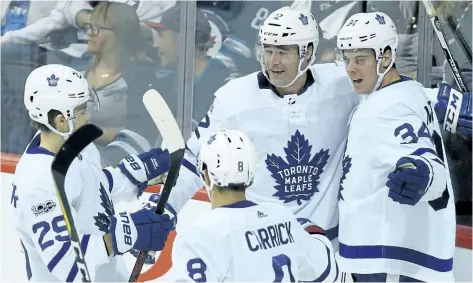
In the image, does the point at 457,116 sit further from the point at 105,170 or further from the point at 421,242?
the point at 105,170

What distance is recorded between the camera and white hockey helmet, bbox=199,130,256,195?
281cm

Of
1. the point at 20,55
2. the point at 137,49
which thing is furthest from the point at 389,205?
the point at 20,55

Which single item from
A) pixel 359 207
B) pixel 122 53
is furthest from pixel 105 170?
pixel 122 53

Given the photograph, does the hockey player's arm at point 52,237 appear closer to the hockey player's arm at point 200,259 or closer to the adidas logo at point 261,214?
the hockey player's arm at point 200,259

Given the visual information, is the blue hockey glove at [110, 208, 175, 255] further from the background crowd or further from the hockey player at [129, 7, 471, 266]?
the background crowd

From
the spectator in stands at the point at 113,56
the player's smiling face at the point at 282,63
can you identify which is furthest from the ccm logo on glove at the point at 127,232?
the spectator in stands at the point at 113,56

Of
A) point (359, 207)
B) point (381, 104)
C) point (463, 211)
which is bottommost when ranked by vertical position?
point (463, 211)

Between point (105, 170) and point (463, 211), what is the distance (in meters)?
1.30

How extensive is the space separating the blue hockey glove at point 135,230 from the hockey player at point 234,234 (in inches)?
15.4

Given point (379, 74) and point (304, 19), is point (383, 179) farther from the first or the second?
point (304, 19)

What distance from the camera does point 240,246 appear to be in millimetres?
2791

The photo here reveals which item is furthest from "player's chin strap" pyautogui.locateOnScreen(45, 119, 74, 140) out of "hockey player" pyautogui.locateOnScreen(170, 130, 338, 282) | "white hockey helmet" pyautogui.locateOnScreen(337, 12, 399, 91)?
"white hockey helmet" pyautogui.locateOnScreen(337, 12, 399, 91)

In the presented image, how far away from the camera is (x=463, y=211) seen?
4168 millimetres

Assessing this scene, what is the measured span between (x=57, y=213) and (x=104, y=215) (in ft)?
0.86
